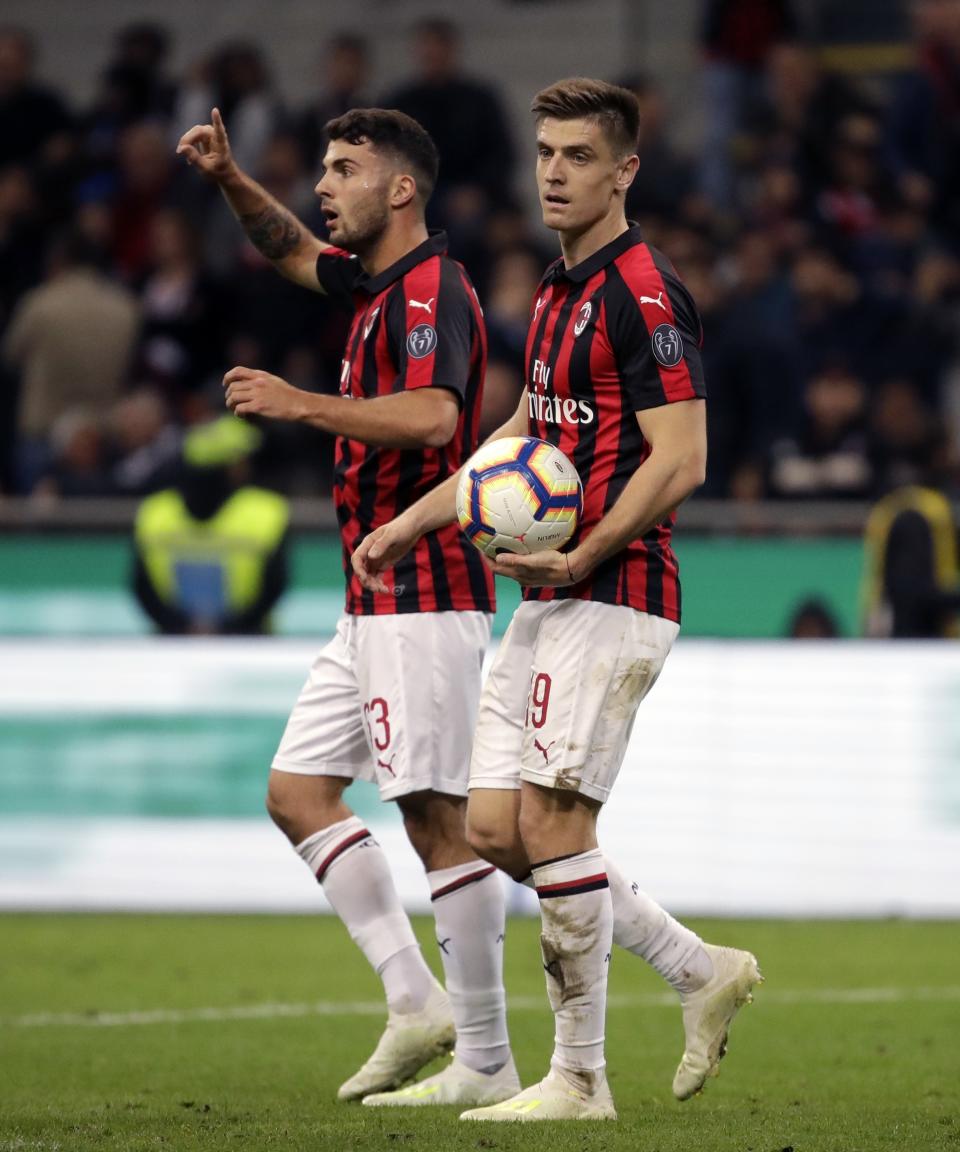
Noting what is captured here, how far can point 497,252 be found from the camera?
1398 centimetres

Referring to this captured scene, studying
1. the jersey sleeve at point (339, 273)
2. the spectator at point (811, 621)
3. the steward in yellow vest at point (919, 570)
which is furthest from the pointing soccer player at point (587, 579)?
the spectator at point (811, 621)

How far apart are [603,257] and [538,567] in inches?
33.2

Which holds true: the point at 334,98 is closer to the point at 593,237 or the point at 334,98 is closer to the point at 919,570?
the point at 919,570

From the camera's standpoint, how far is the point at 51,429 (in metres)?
13.9

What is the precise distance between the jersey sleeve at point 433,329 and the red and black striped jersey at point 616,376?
33 cm

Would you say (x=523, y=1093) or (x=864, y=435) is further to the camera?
(x=864, y=435)

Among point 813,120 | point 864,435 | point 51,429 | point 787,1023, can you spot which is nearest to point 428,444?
point 787,1023

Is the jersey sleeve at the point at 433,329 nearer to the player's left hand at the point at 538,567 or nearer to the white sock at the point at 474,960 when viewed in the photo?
the player's left hand at the point at 538,567

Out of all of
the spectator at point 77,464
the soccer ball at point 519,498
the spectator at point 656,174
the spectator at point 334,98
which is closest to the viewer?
the soccer ball at point 519,498

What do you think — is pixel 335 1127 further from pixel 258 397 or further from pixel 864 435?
pixel 864 435

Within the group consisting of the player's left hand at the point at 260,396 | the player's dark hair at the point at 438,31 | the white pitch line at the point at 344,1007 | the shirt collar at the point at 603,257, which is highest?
the player's dark hair at the point at 438,31

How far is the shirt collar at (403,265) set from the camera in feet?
19.6

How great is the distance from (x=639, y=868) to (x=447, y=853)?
14.8ft

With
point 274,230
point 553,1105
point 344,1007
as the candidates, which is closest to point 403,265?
point 274,230
